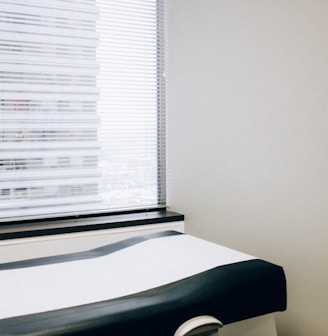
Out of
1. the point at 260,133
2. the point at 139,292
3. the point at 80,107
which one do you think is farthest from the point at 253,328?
the point at 80,107

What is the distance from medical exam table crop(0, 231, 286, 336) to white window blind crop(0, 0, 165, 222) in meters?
0.64

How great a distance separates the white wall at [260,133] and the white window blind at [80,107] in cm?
15

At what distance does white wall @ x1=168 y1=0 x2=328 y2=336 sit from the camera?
4.51ft

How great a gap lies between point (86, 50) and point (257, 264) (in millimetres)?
1342

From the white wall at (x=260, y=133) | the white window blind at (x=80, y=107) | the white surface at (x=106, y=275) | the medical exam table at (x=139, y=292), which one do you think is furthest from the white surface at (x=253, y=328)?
the white window blind at (x=80, y=107)

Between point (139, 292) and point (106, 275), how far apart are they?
191mm

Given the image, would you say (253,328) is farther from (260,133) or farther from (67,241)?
(67,241)

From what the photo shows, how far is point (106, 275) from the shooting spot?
1.15 metres

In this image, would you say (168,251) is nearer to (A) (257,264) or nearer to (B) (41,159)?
(A) (257,264)

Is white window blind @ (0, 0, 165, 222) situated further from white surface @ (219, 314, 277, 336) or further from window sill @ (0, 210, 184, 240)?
white surface @ (219, 314, 277, 336)

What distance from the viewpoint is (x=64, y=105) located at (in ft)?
6.33

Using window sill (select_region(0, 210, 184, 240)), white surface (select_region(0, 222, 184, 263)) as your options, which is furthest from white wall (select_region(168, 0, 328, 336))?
white surface (select_region(0, 222, 184, 263))

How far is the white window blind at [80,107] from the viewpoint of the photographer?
1.83 metres

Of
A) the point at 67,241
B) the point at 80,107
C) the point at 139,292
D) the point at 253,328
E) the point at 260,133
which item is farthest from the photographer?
the point at 80,107
